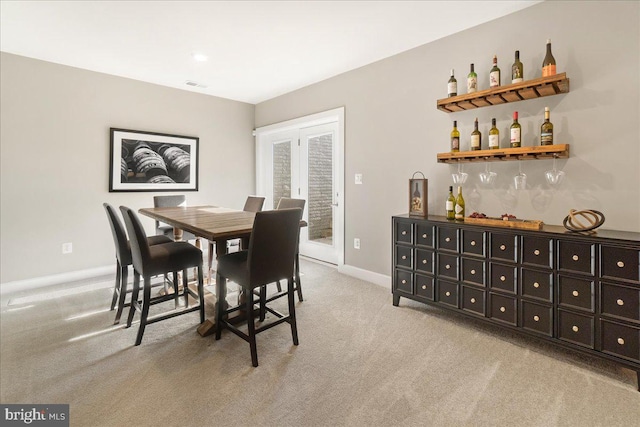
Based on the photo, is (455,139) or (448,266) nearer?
(448,266)

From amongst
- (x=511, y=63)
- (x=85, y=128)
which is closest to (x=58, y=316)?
(x=85, y=128)

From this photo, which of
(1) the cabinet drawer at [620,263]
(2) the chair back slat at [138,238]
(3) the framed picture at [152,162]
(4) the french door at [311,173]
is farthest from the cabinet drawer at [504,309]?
(3) the framed picture at [152,162]

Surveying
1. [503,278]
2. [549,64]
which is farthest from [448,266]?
[549,64]

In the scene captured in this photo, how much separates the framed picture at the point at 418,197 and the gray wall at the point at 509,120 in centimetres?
26

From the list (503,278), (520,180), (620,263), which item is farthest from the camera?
(520,180)

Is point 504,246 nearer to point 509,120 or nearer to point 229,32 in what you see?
point 509,120

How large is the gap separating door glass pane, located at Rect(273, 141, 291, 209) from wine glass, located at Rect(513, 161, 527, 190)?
10.6 ft

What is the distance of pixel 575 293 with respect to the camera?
1.99 m

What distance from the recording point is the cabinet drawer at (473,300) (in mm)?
2402

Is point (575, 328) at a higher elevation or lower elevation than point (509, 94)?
lower

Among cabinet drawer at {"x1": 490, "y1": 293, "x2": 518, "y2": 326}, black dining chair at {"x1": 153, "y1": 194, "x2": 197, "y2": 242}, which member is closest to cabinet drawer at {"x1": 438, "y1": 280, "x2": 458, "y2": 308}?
cabinet drawer at {"x1": 490, "y1": 293, "x2": 518, "y2": 326}

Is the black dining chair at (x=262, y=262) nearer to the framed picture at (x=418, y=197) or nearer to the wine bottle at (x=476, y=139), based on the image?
the framed picture at (x=418, y=197)

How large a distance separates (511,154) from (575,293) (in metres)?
1.05

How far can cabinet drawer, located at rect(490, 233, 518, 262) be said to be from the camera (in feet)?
7.29
